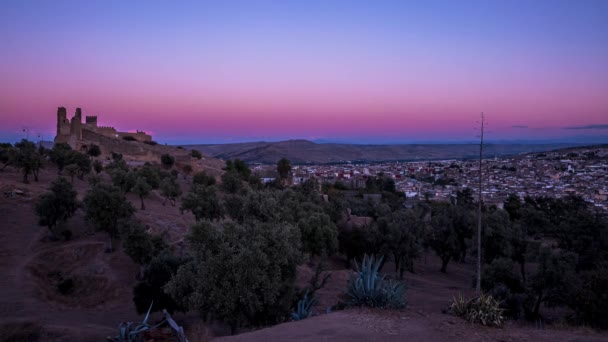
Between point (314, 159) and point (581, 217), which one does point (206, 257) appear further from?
point (314, 159)

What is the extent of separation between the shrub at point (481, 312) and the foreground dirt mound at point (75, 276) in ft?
52.5

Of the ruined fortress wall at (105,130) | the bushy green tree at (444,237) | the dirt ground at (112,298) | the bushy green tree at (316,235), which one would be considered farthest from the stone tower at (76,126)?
the bushy green tree at (444,237)

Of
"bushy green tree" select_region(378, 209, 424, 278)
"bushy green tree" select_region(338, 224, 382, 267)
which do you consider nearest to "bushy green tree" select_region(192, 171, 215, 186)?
"bushy green tree" select_region(338, 224, 382, 267)

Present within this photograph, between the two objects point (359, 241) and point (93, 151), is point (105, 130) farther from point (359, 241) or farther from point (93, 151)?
point (359, 241)

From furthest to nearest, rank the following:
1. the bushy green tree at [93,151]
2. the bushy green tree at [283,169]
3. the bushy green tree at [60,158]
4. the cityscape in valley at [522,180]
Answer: the bushy green tree at [283,169] < the bushy green tree at [93,151] < the cityscape in valley at [522,180] < the bushy green tree at [60,158]

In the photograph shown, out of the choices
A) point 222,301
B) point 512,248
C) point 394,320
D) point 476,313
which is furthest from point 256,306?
point 512,248

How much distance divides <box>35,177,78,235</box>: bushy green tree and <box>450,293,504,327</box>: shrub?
24.1 meters

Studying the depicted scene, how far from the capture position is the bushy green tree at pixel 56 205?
24734 mm

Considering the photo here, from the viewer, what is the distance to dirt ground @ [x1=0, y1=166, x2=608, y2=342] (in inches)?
335

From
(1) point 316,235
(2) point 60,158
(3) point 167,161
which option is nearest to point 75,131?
(3) point 167,161

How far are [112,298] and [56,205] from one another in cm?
932

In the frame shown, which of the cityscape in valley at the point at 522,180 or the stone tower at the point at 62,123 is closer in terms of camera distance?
the cityscape in valley at the point at 522,180

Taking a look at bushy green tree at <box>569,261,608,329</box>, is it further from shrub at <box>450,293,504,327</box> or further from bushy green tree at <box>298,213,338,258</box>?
bushy green tree at <box>298,213,338,258</box>

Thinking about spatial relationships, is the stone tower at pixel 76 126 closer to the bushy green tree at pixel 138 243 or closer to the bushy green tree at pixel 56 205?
the bushy green tree at pixel 56 205
